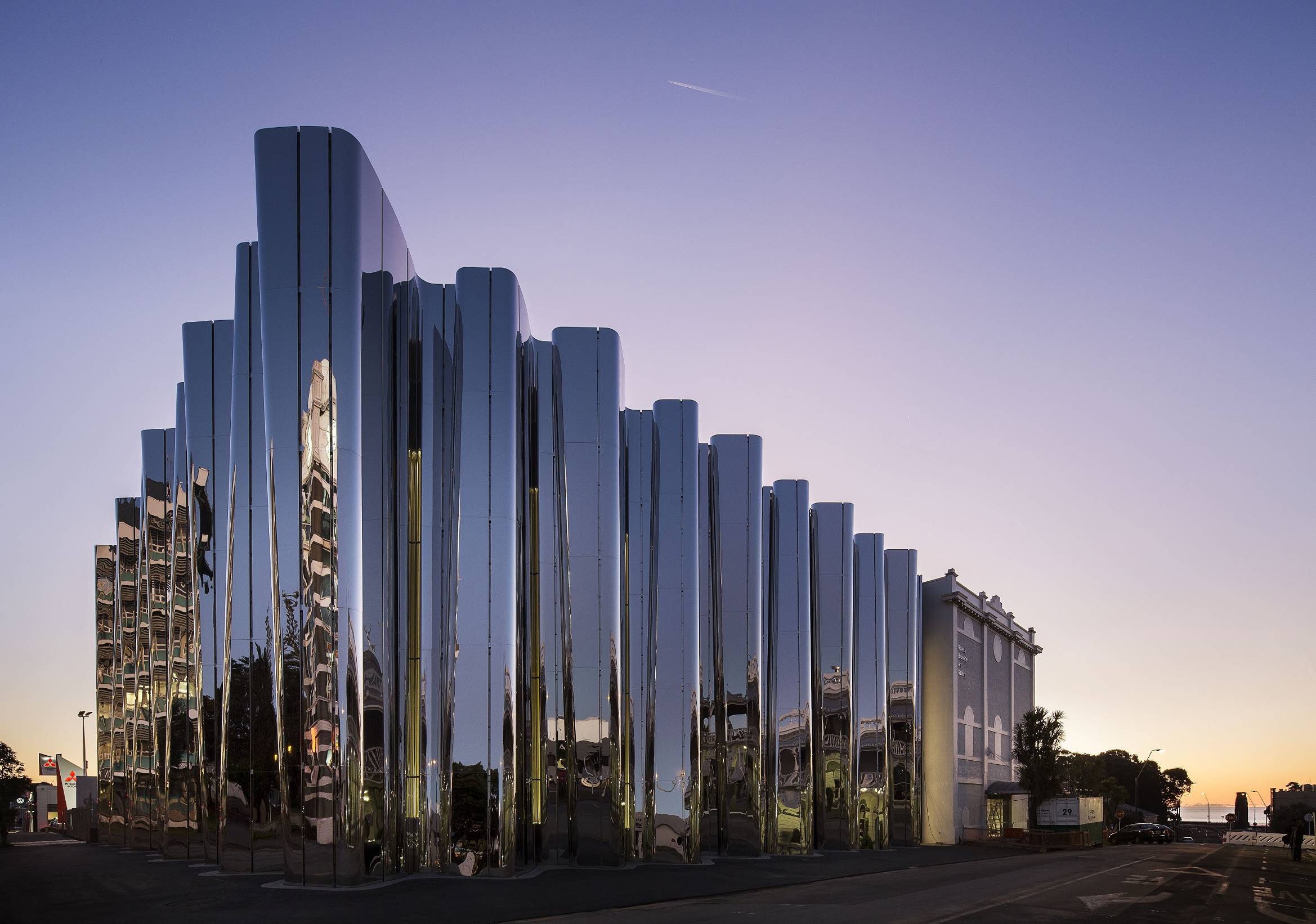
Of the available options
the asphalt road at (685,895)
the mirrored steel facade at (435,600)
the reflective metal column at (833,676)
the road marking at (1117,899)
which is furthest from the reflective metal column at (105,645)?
the road marking at (1117,899)

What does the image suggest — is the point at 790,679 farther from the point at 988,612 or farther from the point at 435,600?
the point at 988,612

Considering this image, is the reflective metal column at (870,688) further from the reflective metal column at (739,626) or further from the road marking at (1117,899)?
the road marking at (1117,899)

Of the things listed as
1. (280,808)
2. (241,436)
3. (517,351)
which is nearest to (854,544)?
(517,351)

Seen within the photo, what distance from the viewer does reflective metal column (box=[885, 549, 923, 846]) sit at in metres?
46.4

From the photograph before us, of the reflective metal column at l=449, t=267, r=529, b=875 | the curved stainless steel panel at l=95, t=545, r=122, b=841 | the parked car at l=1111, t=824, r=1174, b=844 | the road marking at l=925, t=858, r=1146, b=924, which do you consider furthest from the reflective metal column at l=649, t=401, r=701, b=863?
the parked car at l=1111, t=824, r=1174, b=844

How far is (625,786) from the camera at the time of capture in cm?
2892

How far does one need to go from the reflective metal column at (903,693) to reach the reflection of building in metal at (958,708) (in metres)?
5.34

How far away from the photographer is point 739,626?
3550cm

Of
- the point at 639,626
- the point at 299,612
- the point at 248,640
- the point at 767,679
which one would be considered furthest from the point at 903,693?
the point at 299,612

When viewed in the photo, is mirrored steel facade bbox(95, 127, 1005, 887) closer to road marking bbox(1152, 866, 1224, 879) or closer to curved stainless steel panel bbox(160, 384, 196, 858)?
curved stainless steel panel bbox(160, 384, 196, 858)

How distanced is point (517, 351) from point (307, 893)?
12.1 m

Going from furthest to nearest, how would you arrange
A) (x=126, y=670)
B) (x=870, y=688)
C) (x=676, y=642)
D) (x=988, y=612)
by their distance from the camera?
(x=988, y=612) < (x=870, y=688) < (x=126, y=670) < (x=676, y=642)

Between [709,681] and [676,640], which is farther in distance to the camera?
[709,681]

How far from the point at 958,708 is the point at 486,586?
1596 inches
